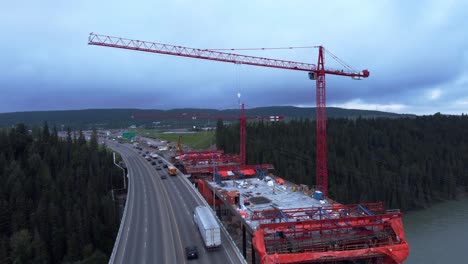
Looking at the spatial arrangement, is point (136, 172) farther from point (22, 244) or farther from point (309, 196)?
point (309, 196)

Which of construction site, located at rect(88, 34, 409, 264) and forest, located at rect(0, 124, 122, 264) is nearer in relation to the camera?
construction site, located at rect(88, 34, 409, 264)

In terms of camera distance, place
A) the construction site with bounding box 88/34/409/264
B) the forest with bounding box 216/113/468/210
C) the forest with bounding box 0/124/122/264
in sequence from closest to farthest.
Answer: the construction site with bounding box 88/34/409/264 < the forest with bounding box 0/124/122/264 < the forest with bounding box 216/113/468/210

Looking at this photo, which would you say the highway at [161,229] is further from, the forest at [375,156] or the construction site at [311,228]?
the forest at [375,156]

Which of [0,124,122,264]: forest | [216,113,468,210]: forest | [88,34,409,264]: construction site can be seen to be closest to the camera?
[88,34,409,264]: construction site

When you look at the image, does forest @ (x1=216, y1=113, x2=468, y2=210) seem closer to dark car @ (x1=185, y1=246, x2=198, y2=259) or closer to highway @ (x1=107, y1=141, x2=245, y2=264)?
highway @ (x1=107, y1=141, x2=245, y2=264)

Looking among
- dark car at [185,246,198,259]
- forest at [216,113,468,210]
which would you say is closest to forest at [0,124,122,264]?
dark car at [185,246,198,259]

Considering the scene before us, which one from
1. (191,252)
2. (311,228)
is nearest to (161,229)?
(191,252)

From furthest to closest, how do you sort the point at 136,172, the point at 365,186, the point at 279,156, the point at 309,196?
1. the point at 279,156
2. the point at 365,186
3. the point at 136,172
4. the point at 309,196

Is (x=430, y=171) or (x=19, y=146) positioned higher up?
(x=19, y=146)

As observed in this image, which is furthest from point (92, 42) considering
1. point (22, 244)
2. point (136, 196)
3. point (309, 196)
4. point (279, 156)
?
point (279, 156)
